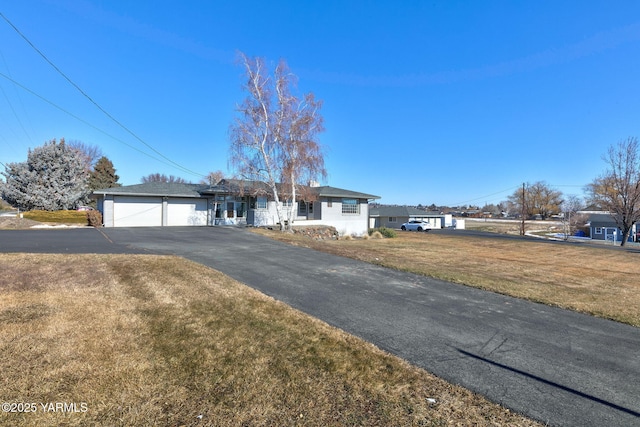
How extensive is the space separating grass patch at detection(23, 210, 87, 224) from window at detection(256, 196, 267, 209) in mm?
12899

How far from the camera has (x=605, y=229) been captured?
47531 mm

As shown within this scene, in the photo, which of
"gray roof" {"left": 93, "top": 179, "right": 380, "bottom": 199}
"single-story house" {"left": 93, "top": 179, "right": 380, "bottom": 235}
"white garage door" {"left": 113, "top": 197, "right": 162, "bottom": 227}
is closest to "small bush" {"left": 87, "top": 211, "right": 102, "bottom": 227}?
"single-story house" {"left": 93, "top": 179, "right": 380, "bottom": 235}

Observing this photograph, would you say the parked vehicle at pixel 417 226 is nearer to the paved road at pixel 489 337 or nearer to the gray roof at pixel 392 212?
the gray roof at pixel 392 212

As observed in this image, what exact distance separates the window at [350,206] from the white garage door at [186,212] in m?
11.9

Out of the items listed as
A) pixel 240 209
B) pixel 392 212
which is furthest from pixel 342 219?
pixel 392 212

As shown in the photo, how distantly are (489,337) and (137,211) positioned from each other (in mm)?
23647

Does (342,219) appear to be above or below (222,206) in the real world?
below

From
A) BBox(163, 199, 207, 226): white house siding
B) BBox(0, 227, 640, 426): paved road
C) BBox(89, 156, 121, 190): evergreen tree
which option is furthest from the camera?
BBox(89, 156, 121, 190): evergreen tree

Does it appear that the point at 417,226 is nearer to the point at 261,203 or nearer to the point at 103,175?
the point at 261,203

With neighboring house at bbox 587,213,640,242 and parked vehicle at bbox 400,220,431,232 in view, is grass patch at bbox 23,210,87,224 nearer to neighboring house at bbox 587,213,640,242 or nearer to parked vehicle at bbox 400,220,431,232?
parked vehicle at bbox 400,220,431,232

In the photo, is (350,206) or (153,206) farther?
(350,206)

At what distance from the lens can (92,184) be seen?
126ft

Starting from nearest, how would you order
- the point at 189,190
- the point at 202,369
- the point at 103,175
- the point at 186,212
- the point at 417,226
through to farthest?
1. the point at 202,369
2. the point at 186,212
3. the point at 189,190
4. the point at 103,175
5. the point at 417,226

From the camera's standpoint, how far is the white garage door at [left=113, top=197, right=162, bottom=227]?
2125 cm
